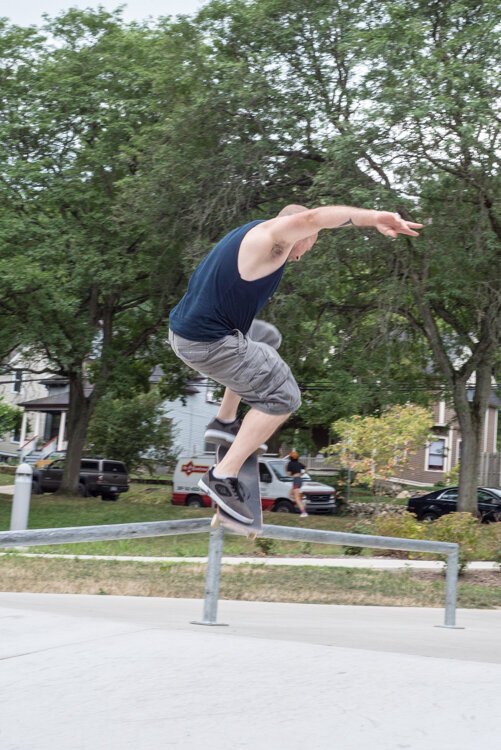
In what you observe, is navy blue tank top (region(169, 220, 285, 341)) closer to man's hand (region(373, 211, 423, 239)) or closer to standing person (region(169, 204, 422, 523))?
standing person (region(169, 204, 422, 523))

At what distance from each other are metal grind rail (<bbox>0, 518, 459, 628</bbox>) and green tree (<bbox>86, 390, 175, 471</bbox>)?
40543mm

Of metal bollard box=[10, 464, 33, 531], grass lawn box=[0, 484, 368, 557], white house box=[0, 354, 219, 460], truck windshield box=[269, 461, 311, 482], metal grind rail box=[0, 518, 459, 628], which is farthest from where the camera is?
A: white house box=[0, 354, 219, 460]

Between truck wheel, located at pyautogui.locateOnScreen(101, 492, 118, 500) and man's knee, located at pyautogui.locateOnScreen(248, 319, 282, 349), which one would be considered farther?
truck wheel, located at pyautogui.locateOnScreen(101, 492, 118, 500)

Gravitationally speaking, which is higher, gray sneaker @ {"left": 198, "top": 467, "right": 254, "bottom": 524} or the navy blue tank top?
the navy blue tank top

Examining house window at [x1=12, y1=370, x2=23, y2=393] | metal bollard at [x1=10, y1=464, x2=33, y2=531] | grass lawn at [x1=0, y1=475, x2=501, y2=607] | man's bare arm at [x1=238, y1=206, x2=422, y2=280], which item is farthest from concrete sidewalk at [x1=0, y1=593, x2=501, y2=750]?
house window at [x1=12, y1=370, x2=23, y2=393]

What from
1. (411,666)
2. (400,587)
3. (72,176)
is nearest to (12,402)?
(72,176)

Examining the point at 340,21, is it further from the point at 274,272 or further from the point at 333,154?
the point at 274,272

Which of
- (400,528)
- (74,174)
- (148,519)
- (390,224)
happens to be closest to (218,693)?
(390,224)

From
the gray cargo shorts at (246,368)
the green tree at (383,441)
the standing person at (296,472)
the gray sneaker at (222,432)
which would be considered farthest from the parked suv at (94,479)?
the gray cargo shorts at (246,368)

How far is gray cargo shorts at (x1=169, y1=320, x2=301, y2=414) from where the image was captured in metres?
4.30

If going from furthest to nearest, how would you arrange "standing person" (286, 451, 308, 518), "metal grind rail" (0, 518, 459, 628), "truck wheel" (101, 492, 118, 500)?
"truck wheel" (101, 492, 118, 500) < "standing person" (286, 451, 308, 518) < "metal grind rail" (0, 518, 459, 628)

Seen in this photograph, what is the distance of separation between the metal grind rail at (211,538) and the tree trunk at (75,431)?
1066 inches

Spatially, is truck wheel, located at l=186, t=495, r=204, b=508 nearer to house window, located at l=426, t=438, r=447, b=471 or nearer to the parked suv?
the parked suv

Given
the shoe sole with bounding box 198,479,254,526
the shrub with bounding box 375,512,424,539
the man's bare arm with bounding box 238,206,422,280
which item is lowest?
the shrub with bounding box 375,512,424,539
